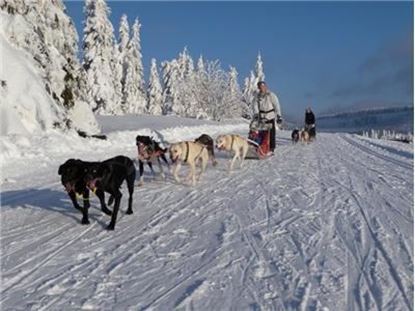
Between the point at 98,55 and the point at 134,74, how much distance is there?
50.2 ft

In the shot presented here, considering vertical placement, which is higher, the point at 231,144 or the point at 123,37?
the point at 123,37

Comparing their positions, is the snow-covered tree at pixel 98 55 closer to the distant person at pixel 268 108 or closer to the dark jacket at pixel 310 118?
the dark jacket at pixel 310 118

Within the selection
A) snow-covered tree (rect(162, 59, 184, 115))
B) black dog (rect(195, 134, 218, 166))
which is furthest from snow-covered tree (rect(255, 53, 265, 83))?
black dog (rect(195, 134, 218, 166))

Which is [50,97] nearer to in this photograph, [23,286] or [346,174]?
[346,174]

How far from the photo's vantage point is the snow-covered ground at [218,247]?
416 cm

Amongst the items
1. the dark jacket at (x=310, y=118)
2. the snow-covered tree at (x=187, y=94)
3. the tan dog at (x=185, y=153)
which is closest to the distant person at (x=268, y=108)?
the tan dog at (x=185, y=153)

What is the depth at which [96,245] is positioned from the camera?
570 centimetres

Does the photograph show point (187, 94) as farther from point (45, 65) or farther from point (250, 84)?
point (45, 65)

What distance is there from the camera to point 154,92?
7600 centimetres

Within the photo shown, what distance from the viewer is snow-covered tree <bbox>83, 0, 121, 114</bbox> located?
4797 cm

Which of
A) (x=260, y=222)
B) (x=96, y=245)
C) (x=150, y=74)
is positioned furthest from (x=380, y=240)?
(x=150, y=74)

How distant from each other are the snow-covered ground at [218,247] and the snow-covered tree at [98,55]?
39161 millimetres

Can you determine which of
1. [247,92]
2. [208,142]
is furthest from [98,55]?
[247,92]

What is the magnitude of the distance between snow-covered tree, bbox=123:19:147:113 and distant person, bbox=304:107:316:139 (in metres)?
40.5
